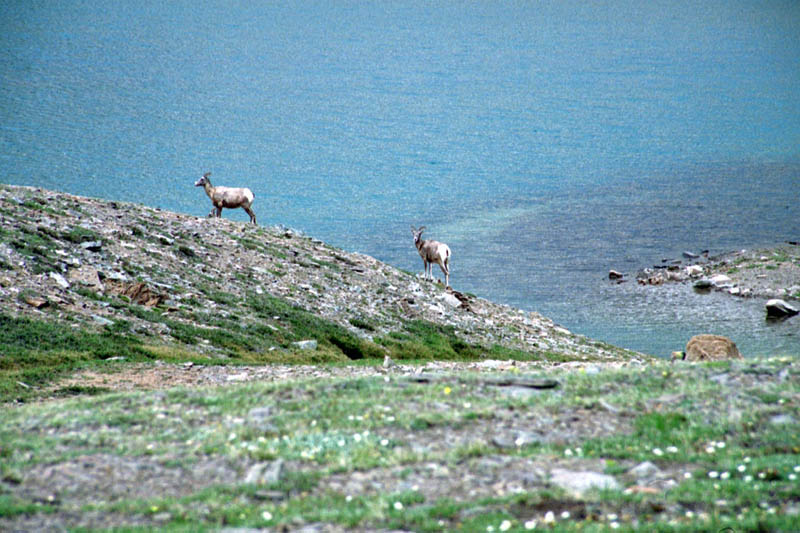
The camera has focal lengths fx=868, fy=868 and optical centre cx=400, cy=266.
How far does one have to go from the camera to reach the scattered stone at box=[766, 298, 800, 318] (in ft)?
122

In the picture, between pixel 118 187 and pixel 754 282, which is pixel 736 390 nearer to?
pixel 754 282

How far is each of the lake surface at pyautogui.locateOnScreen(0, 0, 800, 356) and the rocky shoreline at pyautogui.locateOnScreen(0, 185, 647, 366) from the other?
899 centimetres

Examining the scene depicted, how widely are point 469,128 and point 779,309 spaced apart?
5086 cm

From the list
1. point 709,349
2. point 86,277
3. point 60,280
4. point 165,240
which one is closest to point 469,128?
point 165,240

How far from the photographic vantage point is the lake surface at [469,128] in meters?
52.9

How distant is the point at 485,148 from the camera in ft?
263

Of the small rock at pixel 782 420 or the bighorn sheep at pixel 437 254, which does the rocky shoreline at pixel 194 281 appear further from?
the small rock at pixel 782 420

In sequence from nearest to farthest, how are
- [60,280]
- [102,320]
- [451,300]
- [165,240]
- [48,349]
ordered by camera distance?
[48,349]
[102,320]
[60,280]
[165,240]
[451,300]

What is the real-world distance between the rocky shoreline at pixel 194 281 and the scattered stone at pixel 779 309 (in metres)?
10.4

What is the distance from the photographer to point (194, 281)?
26062 mm

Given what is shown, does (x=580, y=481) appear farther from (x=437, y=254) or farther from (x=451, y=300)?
(x=437, y=254)

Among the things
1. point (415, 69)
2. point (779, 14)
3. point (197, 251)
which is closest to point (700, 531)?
point (197, 251)

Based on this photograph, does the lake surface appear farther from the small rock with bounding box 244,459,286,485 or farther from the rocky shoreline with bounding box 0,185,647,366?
the small rock with bounding box 244,459,286,485

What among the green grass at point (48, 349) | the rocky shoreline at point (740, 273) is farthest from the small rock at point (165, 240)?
the rocky shoreline at point (740, 273)
